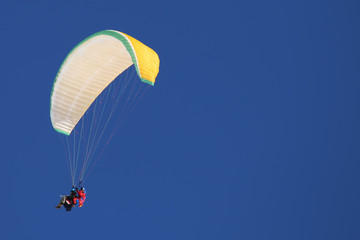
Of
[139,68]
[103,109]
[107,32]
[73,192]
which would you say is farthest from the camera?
[103,109]

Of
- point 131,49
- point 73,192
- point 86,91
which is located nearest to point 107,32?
point 131,49

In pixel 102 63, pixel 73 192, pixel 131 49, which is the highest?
pixel 102 63

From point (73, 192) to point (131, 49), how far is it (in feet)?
14.2

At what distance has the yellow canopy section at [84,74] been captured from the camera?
17875 mm

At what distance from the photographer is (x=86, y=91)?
19.0 m

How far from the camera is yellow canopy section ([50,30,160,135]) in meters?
17.9

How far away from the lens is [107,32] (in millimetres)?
16891

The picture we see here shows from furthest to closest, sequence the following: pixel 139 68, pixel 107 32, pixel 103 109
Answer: pixel 103 109 < pixel 107 32 < pixel 139 68

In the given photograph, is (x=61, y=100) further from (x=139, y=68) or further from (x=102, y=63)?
(x=139, y=68)

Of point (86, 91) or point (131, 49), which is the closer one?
point (131, 49)

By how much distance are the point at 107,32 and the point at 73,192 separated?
4.14 meters

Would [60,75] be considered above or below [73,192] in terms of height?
above

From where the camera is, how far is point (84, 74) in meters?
18.5

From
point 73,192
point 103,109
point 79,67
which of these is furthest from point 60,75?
point 73,192
